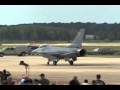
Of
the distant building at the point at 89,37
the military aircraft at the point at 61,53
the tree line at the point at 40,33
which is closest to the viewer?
the military aircraft at the point at 61,53

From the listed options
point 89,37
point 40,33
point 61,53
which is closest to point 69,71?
point 61,53

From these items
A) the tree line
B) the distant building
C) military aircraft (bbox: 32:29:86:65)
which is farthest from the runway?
the distant building

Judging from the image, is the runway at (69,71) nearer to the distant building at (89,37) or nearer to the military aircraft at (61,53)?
the military aircraft at (61,53)

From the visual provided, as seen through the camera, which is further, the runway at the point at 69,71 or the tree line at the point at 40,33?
the tree line at the point at 40,33

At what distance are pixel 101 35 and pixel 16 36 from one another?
4100 cm

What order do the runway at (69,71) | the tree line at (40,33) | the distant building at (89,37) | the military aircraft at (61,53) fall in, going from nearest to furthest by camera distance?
the runway at (69,71), the military aircraft at (61,53), the tree line at (40,33), the distant building at (89,37)

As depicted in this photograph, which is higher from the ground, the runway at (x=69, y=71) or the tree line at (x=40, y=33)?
the tree line at (x=40, y=33)

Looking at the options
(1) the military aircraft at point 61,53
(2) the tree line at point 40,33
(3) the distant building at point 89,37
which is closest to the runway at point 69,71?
(1) the military aircraft at point 61,53

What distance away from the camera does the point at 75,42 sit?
45.0 m
